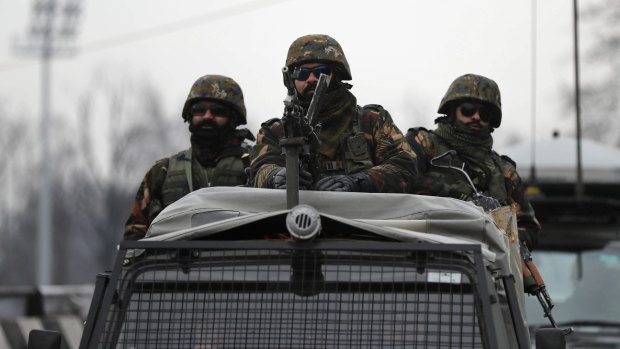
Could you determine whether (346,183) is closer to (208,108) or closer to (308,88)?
(308,88)

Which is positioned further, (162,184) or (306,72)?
(162,184)

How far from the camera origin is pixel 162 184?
823cm

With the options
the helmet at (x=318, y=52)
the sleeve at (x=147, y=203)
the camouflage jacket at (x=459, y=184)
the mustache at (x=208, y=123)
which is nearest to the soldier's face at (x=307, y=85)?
the helmet at (x=318, y=52)

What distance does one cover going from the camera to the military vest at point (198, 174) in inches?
317

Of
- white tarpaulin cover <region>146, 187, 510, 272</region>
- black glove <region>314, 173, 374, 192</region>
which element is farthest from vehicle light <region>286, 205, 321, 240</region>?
black glove <region>314, 173, 374, 192</region>

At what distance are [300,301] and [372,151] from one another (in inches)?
82.6

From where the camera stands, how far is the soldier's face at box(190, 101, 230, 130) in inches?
330

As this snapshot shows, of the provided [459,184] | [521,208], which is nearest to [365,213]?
[459,184]

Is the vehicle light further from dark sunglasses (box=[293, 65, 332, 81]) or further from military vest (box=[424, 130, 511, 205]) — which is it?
military vest (box=[424, 130, 511, 205])

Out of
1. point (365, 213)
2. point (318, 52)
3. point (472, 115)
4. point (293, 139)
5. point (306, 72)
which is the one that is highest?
point (472, 115)

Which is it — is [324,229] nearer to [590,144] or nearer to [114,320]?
[114,320]

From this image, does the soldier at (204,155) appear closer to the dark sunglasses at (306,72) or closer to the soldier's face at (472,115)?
the soldier's face at (472,115)

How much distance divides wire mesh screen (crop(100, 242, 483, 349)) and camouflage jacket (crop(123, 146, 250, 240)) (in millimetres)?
3169

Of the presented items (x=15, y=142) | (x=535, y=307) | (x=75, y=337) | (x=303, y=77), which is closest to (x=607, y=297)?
(x=535, y=307)
